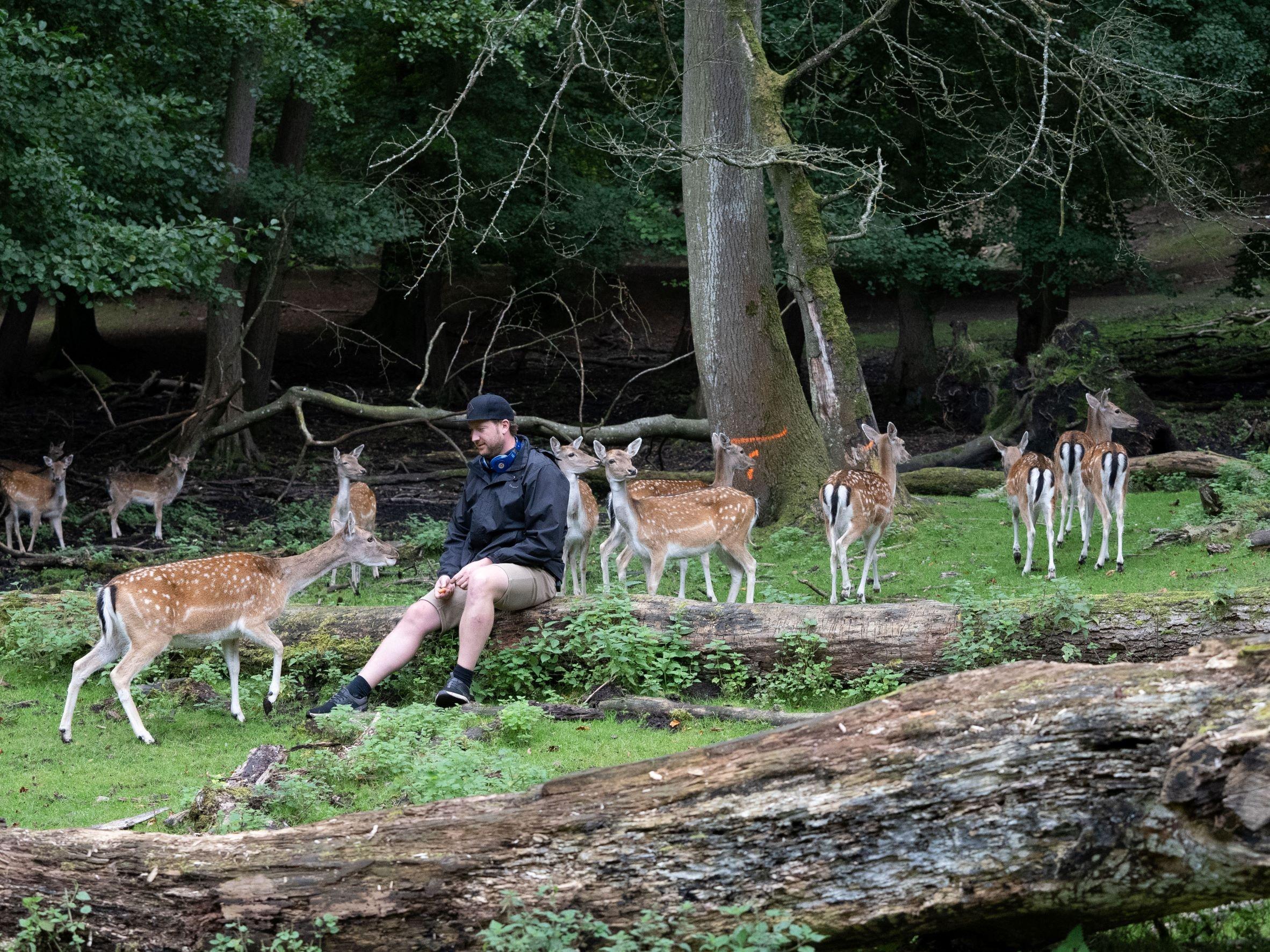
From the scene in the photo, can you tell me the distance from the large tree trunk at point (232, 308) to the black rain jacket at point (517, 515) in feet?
30.8

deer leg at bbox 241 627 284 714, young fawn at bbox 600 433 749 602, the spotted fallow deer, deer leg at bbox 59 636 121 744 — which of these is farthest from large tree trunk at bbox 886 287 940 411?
deer leg at bbox 59 636 121 744

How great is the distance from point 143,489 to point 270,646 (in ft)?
26.7

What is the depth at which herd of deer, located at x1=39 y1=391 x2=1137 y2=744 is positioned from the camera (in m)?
7.50

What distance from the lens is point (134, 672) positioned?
291 inches

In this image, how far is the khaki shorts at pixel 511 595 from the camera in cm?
741

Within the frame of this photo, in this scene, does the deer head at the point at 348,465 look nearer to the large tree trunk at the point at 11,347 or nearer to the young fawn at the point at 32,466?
the young fawn at the point at 32,466

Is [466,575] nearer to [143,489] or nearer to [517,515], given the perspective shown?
[517,515]

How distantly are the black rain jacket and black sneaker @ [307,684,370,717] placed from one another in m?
0.92

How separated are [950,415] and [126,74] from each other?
496 inches

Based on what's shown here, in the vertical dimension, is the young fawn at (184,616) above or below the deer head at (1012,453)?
below

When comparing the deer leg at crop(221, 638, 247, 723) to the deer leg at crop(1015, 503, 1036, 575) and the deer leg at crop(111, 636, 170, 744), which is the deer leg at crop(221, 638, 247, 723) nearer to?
the deer leg at crop(111, 636, 170, 744)

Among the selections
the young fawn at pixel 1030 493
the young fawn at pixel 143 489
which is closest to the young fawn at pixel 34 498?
the young fawn at pixel 143 489

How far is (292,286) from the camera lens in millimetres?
34719

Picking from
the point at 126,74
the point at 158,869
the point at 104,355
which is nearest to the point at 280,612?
the point at 158,869
